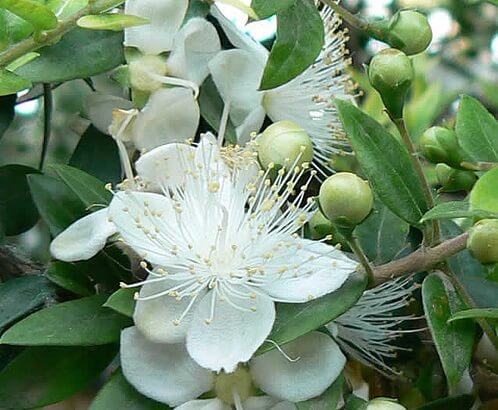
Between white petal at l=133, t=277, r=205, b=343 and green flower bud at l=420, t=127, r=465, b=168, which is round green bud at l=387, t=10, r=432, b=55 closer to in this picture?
green flower bud at l=420, t=127, r=465, b=168

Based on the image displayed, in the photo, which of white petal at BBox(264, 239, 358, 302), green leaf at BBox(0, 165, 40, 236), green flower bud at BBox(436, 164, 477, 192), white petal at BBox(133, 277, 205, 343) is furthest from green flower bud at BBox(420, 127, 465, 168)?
green leaf at BBox(0, 165, 40, 236)

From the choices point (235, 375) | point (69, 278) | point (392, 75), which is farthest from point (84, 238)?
point (392, 75)

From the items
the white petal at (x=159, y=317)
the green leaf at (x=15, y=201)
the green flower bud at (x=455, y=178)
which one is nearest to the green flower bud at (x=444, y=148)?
the green flower bud at (x=455, y=178)

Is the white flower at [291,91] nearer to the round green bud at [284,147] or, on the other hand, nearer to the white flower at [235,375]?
the round green bud at [284,147]

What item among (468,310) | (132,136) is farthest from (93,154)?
(468,310)

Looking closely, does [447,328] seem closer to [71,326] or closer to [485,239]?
[485,239]

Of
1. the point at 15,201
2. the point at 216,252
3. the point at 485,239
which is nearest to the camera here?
the point at 485,239
